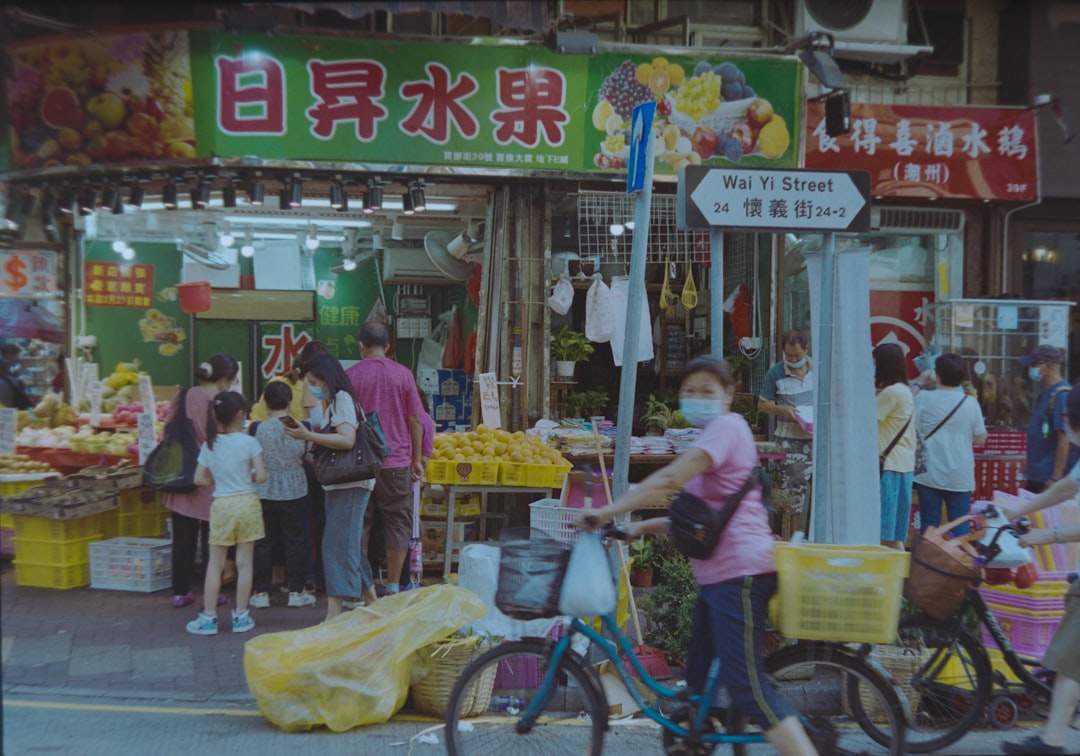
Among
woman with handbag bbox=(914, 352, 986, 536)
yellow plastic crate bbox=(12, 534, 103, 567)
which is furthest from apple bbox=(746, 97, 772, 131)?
yellow plastic crate bbox=(12, 534, 103, 567)

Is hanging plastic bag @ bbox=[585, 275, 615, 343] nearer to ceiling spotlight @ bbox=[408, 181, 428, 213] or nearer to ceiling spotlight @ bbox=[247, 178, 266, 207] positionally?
ceiling spotlight @ bbox=[408, 181, 428, 213]

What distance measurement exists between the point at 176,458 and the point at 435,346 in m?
6.18

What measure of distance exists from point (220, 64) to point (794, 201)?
6.13 meters

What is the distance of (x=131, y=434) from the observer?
10.4 m

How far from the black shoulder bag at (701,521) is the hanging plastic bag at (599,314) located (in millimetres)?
6125

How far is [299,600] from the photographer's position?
26.0ft

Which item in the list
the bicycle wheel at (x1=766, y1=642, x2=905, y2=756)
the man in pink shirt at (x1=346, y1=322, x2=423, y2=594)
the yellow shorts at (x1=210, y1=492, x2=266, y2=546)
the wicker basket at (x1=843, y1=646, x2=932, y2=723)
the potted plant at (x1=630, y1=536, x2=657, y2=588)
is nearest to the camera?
the bicycle wheel at (x1=766, y1=642, x2=905, y2=756)

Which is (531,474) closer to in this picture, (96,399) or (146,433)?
(146,433)

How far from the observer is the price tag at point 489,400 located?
9.73 meters

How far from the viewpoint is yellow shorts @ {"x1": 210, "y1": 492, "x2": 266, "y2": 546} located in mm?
6953

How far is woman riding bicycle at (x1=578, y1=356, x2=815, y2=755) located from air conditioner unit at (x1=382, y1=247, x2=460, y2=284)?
970cm

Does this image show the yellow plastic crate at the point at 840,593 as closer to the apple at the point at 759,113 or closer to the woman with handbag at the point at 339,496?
the woman with handbag at the point at 339,496

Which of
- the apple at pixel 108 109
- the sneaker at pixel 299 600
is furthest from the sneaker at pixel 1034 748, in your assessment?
the apple at pixel 108 109

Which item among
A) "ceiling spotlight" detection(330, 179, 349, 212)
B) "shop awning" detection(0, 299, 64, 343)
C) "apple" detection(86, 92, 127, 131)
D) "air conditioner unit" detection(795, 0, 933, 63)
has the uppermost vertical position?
"air conditioner unit" detection(795, 0, 933, 63)
